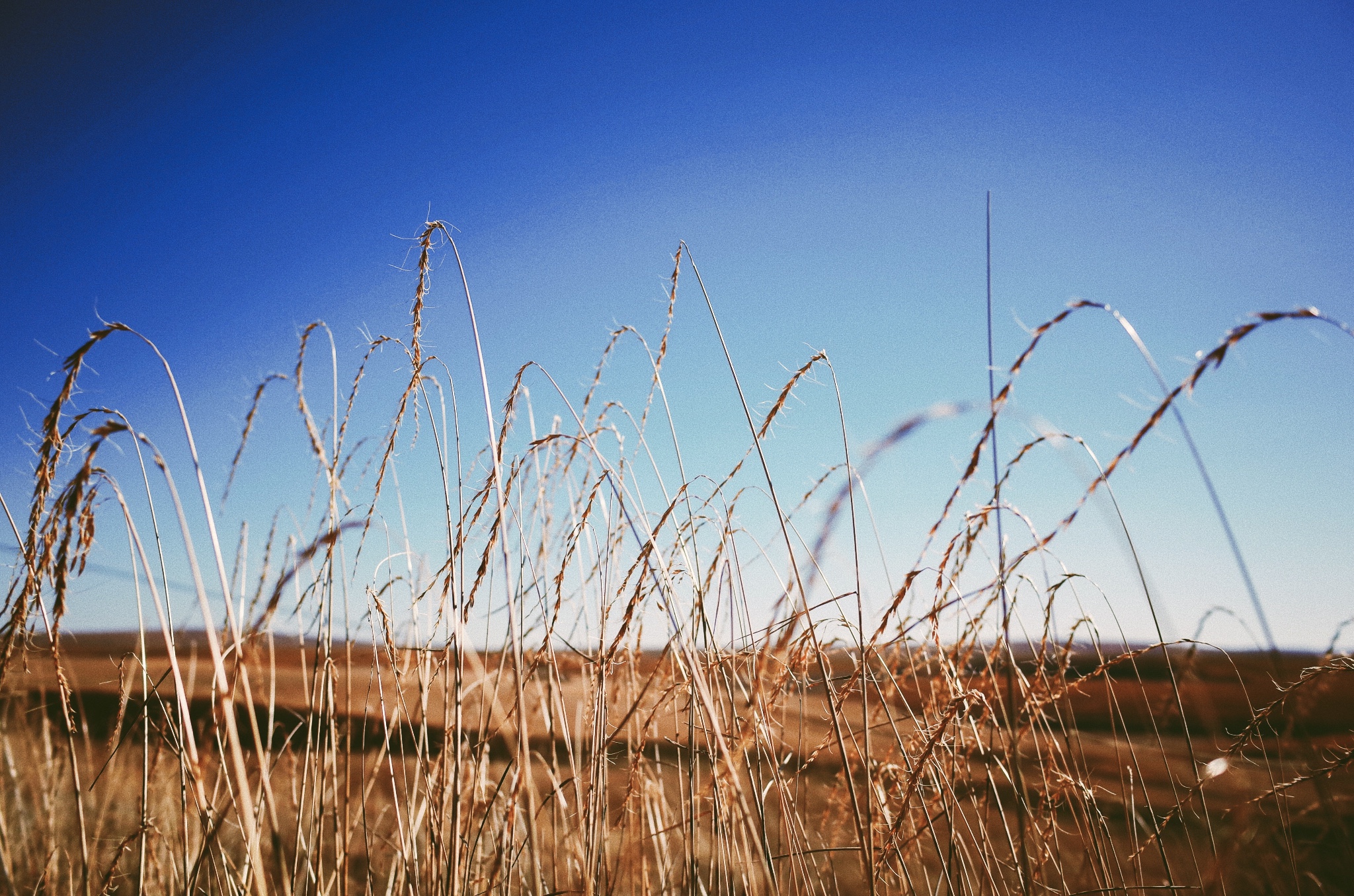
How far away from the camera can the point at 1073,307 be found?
750 millimetres

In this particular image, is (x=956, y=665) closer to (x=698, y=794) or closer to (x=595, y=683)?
(x=698, y=794)

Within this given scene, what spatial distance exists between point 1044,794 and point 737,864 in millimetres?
563

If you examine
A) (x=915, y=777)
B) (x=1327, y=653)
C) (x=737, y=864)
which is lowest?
(x=737, y=864)

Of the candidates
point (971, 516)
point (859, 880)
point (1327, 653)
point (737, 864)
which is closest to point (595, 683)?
point (737, 864)

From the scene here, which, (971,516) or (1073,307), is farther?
(971,516)

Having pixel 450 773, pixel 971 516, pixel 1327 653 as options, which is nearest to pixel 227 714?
pixel 450 773

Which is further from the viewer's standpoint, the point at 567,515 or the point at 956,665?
the point at 567,515

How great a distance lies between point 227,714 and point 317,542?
0.24 metres

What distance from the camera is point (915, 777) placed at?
0.90 meters

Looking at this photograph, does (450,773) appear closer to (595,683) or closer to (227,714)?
(595,683)

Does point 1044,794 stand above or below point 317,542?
below

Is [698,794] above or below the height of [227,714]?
below

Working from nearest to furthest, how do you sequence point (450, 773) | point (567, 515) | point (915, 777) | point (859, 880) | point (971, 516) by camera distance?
1. point (915, 777)
2. point (971, 516)
3. point (450, 773)
4. point (567, 515)
5. point (859, 880)

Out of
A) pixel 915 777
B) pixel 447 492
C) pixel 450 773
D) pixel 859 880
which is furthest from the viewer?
pixel 859 880
